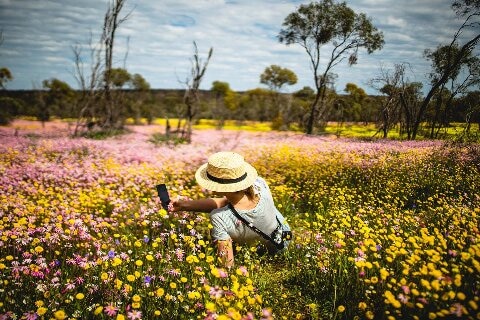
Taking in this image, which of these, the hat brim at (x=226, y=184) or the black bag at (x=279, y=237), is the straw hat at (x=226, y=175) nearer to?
the hat brim at (x=226, y=184)

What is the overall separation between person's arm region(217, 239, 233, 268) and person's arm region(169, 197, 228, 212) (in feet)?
1.97

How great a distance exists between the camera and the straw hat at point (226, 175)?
3.36m

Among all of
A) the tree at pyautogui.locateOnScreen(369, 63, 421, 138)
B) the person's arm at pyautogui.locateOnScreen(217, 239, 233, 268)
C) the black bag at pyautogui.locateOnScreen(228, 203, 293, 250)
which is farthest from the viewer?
the tree at pyautogui.locateOnScreen(369, 63, 421, 138)

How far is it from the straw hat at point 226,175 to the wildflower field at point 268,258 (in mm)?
722

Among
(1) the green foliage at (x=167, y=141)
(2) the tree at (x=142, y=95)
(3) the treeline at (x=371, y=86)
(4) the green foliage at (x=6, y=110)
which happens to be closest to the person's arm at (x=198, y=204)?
(3) the treeline at (x=371, y=86)

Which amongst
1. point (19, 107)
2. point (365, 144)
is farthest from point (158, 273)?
point (19, 107)

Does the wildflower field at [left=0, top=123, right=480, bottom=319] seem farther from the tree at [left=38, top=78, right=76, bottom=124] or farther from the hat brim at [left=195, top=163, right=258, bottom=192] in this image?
the tree at [left=38, top=78, right=76, bottom=124]

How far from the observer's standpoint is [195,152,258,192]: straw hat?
3361 millimetres

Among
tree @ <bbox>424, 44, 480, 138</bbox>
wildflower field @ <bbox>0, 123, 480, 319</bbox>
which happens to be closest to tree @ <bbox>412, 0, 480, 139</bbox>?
tree @ <bbox>424, 44, 480, 138</bbox>

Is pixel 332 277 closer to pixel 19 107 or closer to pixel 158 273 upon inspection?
pixel 158 273

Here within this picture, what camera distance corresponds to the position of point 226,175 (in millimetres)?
3391

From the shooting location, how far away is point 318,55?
23.9 metres

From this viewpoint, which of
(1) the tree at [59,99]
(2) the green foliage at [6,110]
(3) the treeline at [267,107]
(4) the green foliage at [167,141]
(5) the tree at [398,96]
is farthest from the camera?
(1) the tree at [59,99]

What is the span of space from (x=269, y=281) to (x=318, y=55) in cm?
2365
